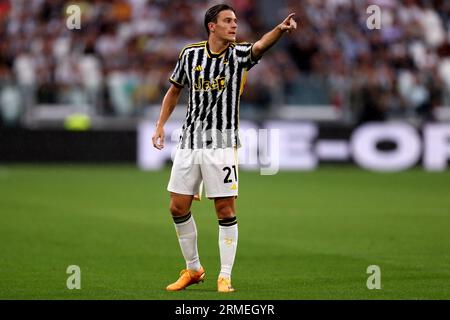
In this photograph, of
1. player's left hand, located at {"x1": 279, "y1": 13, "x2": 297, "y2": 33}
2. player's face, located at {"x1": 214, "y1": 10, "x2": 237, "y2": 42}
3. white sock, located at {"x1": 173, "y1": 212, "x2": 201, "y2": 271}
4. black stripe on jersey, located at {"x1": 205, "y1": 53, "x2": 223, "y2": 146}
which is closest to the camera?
player's left hand, located at {"x1": 279, "y1": 13, "x2": 297, "y2": 33}

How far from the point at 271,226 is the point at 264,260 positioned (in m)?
3.44

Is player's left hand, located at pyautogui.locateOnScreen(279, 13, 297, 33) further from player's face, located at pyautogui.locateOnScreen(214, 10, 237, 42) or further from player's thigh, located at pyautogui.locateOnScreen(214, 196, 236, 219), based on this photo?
player's thigh, located at pyautogui.locateOnScreen(214, 196, 236, 219)

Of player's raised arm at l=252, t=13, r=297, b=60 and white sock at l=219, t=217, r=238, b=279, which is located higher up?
player's raised arm at l=252, t=13, r=297, b=60

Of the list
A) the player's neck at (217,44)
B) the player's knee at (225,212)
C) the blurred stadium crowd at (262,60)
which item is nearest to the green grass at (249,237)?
the player's knee at (225,212)

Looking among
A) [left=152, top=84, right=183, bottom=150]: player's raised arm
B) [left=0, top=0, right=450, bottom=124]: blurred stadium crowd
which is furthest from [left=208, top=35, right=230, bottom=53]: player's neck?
[left=0, top=0, right=450, bottom=124]: blurred stadium crowd

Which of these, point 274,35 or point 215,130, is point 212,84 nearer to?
point 215,130

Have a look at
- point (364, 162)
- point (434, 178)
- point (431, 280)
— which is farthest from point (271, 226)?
point (364, 162)

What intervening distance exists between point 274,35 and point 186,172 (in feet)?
Result: 4.52

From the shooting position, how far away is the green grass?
912 cm

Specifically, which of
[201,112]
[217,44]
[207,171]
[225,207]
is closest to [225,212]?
[225,207]

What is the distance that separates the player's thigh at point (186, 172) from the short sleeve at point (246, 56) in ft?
2.70

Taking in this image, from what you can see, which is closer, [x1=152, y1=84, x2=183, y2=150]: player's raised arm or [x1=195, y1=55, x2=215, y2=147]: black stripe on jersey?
[x1=195, y1=55, x2=215, y2=147]: black stripe on jersey

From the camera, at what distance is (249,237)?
13219 mm

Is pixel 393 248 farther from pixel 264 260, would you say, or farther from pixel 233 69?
pixel 233 69
